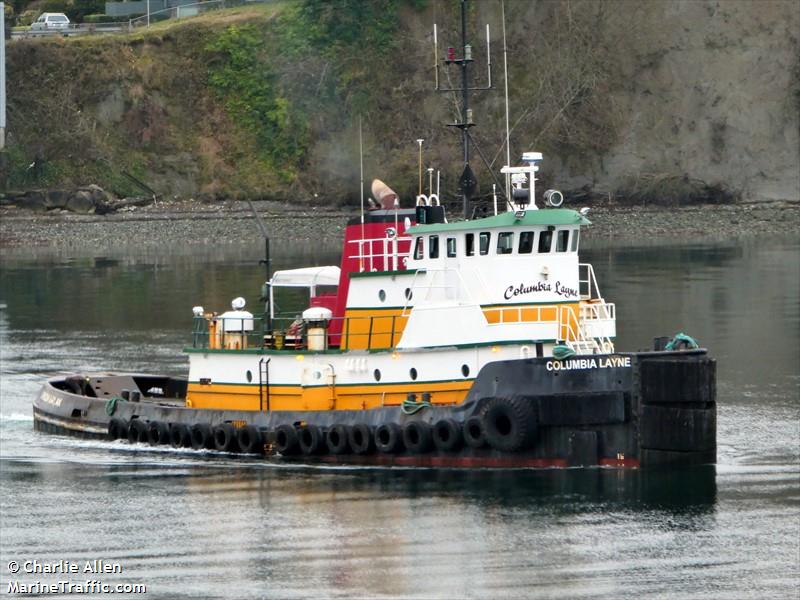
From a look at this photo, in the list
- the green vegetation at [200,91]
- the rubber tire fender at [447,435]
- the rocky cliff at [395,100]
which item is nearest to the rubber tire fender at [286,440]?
the rubber tire fender at [447,435]

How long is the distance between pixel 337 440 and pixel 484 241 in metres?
4.08

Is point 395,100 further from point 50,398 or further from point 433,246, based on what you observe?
point 433,246

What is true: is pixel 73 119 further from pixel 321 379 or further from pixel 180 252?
pixel 321 379

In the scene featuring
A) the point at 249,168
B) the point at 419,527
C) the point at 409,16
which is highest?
the point at 409,16

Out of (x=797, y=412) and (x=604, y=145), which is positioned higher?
(x=604, y=145)

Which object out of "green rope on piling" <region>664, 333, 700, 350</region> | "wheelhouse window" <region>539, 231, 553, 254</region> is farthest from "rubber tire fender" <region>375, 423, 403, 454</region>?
"green rope on piling" <region>664, 333, 700, 350</region>

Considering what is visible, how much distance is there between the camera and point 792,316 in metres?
48.0

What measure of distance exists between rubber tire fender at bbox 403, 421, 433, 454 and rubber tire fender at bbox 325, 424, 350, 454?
1158mm

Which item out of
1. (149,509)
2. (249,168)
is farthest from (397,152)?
(149,509)

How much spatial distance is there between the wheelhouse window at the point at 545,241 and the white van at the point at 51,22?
6991 centimetres

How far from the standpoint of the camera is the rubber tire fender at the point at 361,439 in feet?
93.9

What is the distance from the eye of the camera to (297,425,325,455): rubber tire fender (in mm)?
29109

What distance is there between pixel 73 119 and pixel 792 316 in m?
50.5

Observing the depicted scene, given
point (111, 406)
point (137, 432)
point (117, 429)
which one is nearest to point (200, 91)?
point (111, 406)
